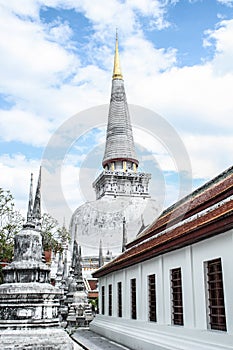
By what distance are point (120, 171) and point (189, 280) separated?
136ft

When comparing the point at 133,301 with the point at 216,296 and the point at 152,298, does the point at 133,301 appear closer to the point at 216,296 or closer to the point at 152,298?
the point at 152,298

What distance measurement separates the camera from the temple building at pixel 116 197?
1874 inches

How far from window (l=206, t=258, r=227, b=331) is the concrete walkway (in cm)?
634

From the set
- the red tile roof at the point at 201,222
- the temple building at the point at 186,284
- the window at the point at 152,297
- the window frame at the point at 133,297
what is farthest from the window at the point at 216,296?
the window frame at the point at 133,297

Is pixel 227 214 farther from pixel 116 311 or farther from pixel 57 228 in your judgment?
pixel 57 228

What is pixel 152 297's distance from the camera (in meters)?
12.9

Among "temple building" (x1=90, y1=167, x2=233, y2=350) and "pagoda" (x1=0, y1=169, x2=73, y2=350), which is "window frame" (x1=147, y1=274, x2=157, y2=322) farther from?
"pagoda" (x1=0, y1=169, x2=73, y2=350)

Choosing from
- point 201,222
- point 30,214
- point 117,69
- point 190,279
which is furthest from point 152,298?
point 117,69

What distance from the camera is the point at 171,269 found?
444 inches

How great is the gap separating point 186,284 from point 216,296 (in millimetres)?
1409

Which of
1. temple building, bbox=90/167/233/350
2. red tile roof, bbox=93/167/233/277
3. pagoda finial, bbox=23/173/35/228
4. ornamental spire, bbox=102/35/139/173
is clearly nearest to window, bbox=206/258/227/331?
temple building, bbox=90/167/233/350

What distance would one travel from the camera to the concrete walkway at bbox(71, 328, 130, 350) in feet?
48.3

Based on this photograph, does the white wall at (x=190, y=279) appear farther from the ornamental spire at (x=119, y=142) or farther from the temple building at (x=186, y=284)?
the ornamental spire at (x=119, y=142)

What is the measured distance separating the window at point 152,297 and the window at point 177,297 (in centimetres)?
163
